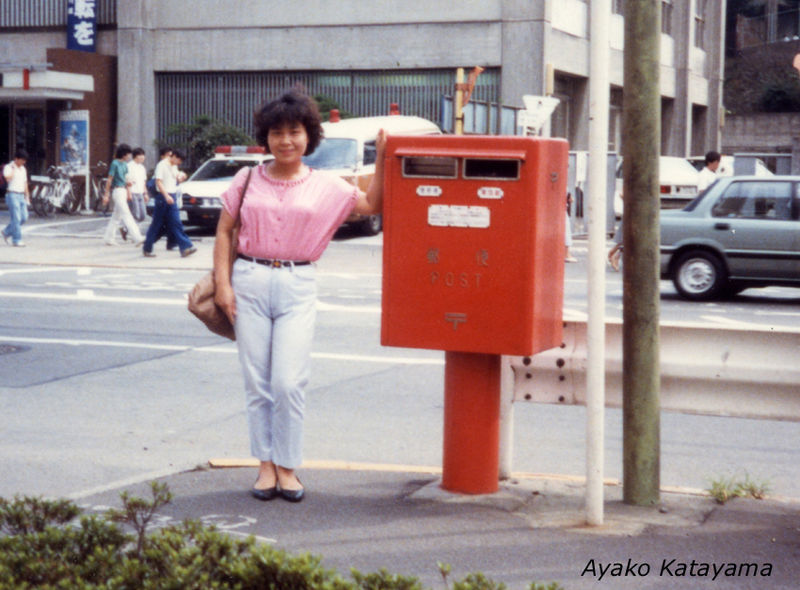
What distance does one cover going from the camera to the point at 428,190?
5.39 metres

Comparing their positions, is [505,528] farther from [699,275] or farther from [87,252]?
[87,252]

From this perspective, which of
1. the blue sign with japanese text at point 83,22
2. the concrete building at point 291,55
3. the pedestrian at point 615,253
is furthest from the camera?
the blue sign with japanese text at point 83,22

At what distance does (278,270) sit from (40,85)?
27.6 meters

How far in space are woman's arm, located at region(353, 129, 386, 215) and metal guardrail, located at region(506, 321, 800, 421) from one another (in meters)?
0.94

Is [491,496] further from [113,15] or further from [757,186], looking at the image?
[113,15]

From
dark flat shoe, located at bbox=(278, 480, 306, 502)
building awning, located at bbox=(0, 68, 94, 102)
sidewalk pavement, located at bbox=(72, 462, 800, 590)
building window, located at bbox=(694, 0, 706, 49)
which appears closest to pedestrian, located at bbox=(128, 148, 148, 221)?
building awning, located at bbox=(0, 68, 94, 102)

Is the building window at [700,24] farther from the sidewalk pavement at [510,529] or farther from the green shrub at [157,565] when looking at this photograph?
the green shrub at [157,565]

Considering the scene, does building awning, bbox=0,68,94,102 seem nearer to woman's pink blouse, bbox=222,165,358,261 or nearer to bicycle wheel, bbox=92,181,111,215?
bicycle wheel, bbox=92,181,111,215

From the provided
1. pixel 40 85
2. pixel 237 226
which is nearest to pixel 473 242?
pixel 237 226

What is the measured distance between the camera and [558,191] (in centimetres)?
552

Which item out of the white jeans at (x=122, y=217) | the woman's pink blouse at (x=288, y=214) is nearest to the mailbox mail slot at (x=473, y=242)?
the woman's pink blouse at (x=288, y=214)

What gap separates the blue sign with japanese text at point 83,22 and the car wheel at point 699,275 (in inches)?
958

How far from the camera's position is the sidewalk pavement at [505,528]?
4.64 m

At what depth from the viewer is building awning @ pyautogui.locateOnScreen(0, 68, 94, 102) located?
31.4 meters
